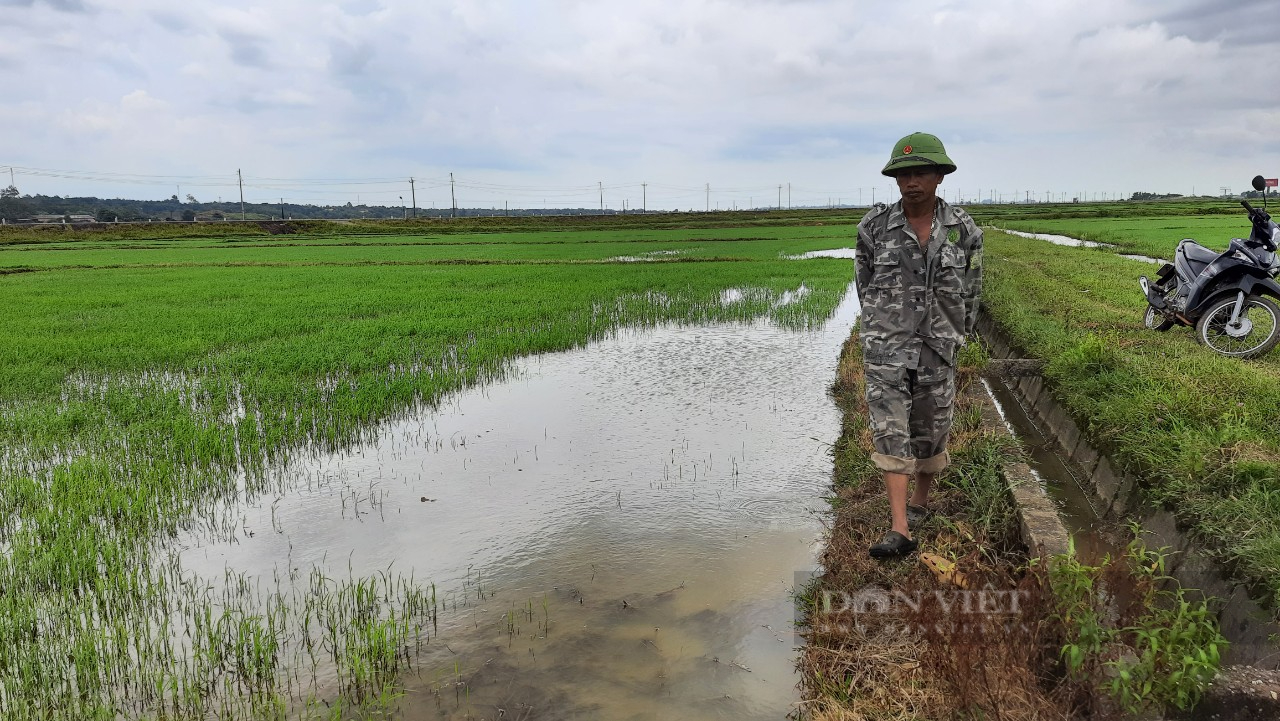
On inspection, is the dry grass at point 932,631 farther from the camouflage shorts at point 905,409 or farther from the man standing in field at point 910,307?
the camouflage shorts at point 905,409

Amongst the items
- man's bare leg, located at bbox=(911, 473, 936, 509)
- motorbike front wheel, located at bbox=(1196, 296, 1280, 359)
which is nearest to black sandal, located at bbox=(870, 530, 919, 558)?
man's bare leg, located at bbox=(911, 473, 936, 509)

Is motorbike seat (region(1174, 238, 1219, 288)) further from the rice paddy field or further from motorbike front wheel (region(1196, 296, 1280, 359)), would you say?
the rice paddy field

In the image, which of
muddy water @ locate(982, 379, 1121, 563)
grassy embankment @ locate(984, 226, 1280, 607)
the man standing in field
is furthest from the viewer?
muddy water @ locate(982, 379, 1121, 563)

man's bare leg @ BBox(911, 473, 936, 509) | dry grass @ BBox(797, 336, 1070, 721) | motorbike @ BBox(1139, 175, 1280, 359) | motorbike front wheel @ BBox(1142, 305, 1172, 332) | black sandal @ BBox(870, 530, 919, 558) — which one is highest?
motorbike @ BBox(1139, 175, 1280, 359)

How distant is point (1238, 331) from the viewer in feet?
18.2

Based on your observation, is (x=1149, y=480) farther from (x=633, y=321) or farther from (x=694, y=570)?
(x=633, y=321)

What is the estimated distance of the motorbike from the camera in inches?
216

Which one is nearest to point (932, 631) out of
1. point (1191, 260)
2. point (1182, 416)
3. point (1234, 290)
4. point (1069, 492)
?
point (1069, 492)

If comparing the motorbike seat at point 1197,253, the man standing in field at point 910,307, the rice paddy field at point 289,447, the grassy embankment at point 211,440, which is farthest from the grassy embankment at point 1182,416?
the grassy embankment at point 211,440

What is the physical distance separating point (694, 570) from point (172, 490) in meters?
3.15

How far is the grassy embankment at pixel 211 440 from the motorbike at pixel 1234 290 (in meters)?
5.18

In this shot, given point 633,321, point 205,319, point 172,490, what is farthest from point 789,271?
point 172,490

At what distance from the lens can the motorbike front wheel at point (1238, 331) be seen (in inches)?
213

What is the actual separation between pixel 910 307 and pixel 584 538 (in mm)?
2024
